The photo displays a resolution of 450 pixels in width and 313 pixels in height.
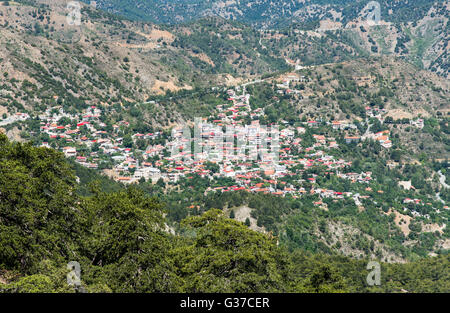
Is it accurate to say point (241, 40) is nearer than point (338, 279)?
No

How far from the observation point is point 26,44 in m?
97.1

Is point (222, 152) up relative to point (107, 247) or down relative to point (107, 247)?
up

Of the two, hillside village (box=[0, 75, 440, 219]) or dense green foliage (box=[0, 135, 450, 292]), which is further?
hillside village (box=[0, 75, 440, 219])

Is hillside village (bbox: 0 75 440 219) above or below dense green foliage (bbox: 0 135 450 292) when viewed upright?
above

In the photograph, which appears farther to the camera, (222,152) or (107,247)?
(222,152)

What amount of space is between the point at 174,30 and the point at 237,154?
93.9m

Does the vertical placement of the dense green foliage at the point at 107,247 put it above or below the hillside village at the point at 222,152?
below

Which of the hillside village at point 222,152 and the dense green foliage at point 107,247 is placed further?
the hillside village at point 222,152

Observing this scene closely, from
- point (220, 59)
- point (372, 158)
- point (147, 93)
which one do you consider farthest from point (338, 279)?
point (220, 59)

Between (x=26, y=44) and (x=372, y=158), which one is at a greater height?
(x=26, y=44)
